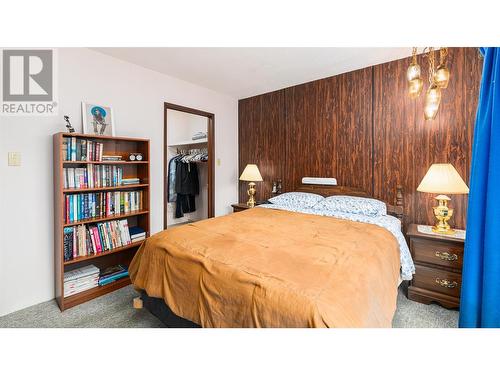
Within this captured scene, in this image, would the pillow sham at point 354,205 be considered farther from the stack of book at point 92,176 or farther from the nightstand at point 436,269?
the stack of book at point 92,176

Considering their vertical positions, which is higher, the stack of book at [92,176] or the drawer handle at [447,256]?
the stack of book at [92,176]

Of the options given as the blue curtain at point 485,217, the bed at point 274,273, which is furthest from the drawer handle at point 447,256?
the blue curtain at point 485,217

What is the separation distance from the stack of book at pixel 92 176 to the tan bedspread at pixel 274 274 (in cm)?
92

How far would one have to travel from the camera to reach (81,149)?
198 cm

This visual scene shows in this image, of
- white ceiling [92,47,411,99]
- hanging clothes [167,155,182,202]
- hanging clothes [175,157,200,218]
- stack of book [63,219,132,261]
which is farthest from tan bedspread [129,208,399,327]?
hanging clothes [167,155,182,202]

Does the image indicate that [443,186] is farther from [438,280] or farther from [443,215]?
[438,280]

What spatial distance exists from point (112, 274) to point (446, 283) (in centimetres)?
301

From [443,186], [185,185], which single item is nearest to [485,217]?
[443,186]

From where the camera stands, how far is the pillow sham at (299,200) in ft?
8.85

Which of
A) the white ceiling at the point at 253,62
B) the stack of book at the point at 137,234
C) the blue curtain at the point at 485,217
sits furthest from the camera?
the stack of book at the point at 137,234

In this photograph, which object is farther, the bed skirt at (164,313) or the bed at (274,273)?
the bed skirt at (164,313)

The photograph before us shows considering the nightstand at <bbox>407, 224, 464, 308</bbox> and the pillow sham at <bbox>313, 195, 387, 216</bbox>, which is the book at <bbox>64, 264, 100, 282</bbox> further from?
the nightstand at <bbox>407, 224, 464, 308</bbox>
